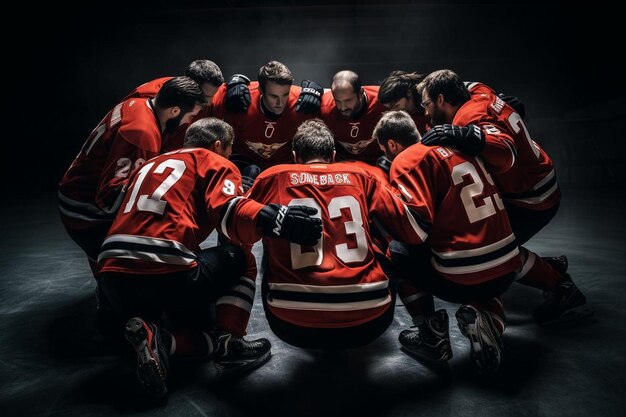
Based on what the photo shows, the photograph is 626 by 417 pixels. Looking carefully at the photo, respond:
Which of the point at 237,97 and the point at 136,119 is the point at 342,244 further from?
the point at 237,97

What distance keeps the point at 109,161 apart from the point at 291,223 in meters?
1.13

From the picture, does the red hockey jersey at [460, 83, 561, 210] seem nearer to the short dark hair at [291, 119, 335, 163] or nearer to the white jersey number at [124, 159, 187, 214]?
the short dark hair at [291, 119, 335, 163]

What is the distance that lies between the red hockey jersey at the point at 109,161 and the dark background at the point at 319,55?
6.40 meters

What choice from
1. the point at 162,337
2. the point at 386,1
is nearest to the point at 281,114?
the point at 162,337

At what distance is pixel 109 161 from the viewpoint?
191cm

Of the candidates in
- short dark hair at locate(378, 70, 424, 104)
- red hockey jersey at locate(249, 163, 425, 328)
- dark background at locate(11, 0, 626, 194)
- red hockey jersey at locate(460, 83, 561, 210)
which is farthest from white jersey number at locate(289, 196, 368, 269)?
dark background at locate(11, 0, 626, 194)

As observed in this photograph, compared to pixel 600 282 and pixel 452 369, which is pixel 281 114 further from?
pixel 600 282

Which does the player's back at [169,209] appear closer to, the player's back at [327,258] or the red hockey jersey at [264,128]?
the player's back at [327,258]

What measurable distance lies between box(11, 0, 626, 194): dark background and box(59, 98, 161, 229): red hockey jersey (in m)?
6.40

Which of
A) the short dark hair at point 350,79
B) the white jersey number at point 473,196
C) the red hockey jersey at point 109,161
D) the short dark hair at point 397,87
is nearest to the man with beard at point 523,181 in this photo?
the white jersey number at point 473,196

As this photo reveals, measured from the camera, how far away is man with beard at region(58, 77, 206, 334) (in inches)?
75.5

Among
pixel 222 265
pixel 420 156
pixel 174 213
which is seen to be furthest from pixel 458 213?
pixel 174 213

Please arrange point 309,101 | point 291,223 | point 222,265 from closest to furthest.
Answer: point 291,223 < point 222,265 < point 309,101

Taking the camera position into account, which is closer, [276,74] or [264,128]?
[276,74]
